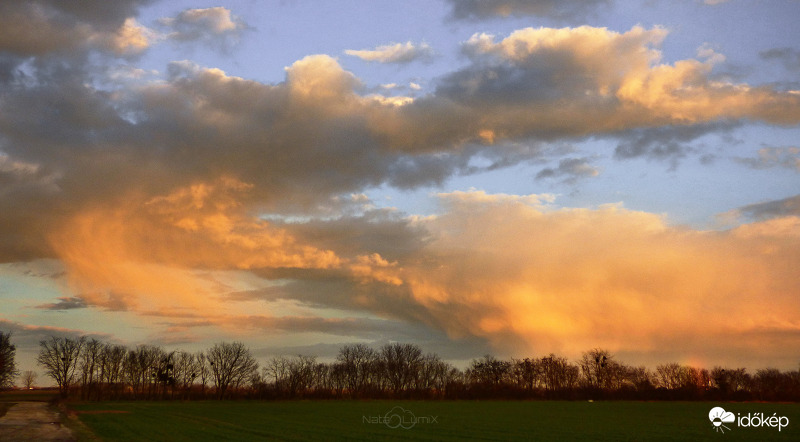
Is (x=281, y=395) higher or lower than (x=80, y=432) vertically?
lower

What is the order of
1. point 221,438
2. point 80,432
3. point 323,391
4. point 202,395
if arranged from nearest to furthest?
point 221,438
point 80,432
point 202,395
point 323,391

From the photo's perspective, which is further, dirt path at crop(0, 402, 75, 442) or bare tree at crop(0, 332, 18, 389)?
bare tree at crop(0, 332, 18, 389)

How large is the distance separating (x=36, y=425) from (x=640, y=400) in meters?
149

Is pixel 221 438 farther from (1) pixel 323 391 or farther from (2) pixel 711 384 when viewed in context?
(2) pixel 711 384

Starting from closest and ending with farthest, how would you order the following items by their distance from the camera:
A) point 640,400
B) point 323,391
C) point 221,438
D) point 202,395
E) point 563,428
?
point 221,438
point 563,428
point 640,400
point 202,395
point 323,391

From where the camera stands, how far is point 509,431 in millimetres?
54969

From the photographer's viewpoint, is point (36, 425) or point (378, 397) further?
point (378, 397)

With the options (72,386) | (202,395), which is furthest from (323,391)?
(72,386)

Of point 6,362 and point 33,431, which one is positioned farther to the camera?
point 6,362

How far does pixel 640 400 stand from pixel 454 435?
13123 centimetres

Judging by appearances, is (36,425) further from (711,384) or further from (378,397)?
(711,384)

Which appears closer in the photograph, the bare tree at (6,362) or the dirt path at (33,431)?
the dirt path at (33,431)

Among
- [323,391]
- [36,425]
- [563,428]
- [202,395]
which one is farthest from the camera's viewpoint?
[323,391]

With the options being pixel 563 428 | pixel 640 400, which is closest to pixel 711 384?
pixel 640 400
